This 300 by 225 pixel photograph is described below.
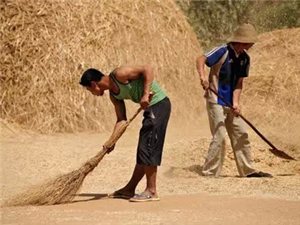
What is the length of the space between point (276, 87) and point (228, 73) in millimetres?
6405

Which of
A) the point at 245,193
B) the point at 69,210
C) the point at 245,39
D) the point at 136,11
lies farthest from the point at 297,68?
the point at 69,210

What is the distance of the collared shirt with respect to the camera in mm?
7437

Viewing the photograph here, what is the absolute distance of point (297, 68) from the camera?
46.5 feet

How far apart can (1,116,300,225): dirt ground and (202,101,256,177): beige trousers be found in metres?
0.16

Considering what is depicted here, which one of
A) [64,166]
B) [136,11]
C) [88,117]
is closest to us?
[64,166]

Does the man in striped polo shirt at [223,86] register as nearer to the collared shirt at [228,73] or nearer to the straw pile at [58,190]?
the collared shirt at [228,73]

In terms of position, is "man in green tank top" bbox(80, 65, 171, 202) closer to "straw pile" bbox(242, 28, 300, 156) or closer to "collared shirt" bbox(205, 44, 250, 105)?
"collared shirt" bbox(205, 44, 250, 105)

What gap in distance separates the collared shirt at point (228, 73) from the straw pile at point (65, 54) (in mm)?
3835

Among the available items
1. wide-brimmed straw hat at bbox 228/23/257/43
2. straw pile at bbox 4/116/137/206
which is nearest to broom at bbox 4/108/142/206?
straw pile at bbox 4/116/137/206

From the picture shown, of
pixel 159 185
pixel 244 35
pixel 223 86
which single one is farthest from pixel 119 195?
pixel 244 35

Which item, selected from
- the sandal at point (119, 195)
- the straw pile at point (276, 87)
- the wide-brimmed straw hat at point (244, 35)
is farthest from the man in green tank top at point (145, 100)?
the straw pile at point (276, 87)

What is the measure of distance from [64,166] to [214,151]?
5.74ft

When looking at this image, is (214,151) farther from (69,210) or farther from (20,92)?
(20,92)

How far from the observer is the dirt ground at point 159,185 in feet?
17.7
